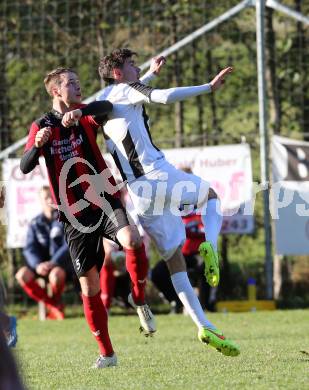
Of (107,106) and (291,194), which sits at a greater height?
(107,106)

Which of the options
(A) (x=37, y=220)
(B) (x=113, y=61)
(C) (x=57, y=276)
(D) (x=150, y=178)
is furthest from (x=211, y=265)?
(A) (x=37, y=220)

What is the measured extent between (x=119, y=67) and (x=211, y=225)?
4.02ft

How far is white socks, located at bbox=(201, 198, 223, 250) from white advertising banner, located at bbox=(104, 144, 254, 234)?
5.40 meters

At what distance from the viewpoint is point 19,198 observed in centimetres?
1235

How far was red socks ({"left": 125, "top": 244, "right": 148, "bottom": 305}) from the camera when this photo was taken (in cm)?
610

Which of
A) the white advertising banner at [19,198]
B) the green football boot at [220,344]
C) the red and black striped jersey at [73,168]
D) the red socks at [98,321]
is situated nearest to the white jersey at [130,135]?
the red and black striped jersey at [73,168]

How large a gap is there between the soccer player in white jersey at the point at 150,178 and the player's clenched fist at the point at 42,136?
2.19 feet

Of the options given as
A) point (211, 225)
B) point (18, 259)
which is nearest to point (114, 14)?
point (18, 259)

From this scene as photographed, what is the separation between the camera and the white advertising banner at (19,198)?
12297mm

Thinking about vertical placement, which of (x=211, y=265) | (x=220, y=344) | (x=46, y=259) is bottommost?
(x=46, y=259)

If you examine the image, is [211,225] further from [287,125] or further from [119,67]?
[287,125]

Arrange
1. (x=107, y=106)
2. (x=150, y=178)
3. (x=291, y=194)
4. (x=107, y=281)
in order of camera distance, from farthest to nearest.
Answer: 1. (x=291, y=194)
2. (x=107, y=281)
3. (x=150, y=178)
4. (x=107, y=106)

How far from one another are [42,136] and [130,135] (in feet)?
→ 2.41

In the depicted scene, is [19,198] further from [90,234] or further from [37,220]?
[90,234]
